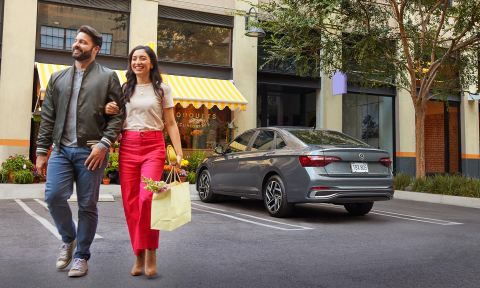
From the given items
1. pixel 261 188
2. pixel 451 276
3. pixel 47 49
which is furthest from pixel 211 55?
pixel 451 276

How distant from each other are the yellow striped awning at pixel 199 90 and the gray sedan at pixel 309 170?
5.45 meters

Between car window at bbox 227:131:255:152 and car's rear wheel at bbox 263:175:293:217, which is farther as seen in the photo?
car window at bbox 227:131:255:152

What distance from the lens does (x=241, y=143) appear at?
9031mm

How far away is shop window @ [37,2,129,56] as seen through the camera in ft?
46.4

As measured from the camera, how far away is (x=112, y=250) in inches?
193

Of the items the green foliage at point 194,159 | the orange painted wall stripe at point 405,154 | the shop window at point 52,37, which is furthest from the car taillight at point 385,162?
the orange painted wall stripe at point 405,154

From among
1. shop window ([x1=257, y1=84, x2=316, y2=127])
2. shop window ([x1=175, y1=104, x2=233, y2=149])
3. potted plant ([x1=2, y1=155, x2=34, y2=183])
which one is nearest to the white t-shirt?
potted plant ([x1=2, y1=155, x2=34, y2=183])

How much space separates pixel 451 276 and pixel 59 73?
3.78m

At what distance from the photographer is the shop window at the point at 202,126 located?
50.8 feet

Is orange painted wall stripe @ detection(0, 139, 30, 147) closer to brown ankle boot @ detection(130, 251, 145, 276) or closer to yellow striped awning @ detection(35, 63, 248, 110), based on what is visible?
yellow striped awning @ detection(35, 63, 248, 110)

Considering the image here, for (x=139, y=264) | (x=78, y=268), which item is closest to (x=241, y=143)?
(x=139, y=264)

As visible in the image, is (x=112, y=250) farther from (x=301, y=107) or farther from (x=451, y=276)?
(x=301, y=107)

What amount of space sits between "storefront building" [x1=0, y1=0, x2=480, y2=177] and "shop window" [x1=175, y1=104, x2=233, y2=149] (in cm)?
3

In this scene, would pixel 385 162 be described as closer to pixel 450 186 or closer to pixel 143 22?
pixel 450 186
